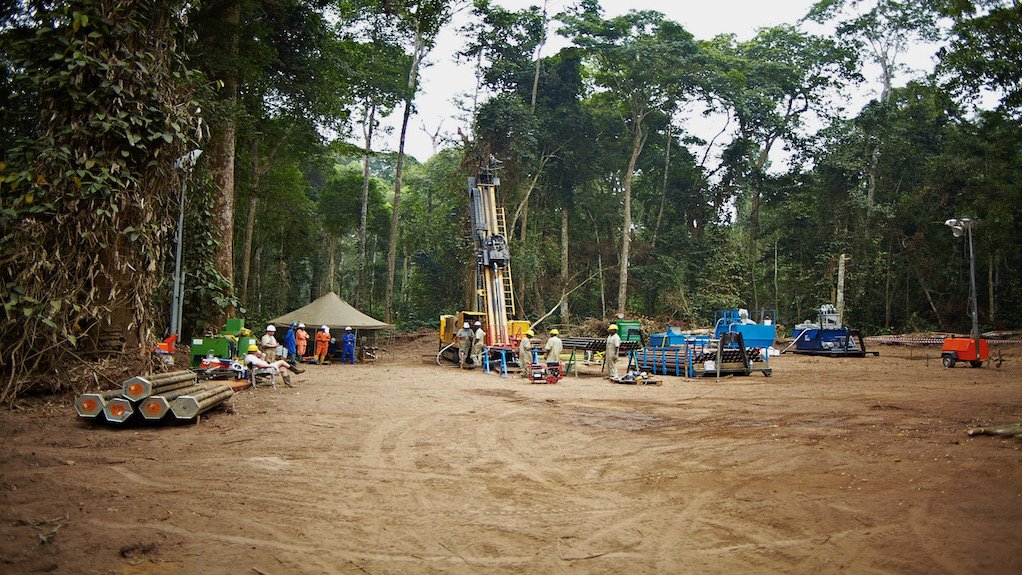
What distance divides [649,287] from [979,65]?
2346 cm

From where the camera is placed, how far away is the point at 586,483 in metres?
6.86

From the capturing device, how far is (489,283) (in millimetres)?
21578

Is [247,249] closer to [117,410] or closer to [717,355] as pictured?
[717,355]

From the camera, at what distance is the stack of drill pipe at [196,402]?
8.86 meters

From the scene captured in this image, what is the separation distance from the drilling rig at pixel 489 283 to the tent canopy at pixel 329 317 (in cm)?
370

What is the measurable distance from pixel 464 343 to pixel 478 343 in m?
0.52

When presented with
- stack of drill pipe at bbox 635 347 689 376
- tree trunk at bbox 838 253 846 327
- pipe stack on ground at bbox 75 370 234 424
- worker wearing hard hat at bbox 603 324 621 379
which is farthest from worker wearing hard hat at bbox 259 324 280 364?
tree trunk at bbox 838 253 846 327

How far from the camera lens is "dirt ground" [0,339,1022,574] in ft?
15.6

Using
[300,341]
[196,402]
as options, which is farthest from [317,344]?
[196,402]

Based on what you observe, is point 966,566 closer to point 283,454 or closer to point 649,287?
point 283,454

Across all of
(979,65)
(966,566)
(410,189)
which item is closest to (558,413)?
(966,566)

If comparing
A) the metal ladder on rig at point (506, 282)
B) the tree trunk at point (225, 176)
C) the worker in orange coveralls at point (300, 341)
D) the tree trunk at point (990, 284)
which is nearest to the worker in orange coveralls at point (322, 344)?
the worker in orange coveralls at point (300, 341)

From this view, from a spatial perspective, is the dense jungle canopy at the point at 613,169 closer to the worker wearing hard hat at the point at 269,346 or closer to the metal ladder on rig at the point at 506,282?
the worker wearing hard hat at the point at 269,346

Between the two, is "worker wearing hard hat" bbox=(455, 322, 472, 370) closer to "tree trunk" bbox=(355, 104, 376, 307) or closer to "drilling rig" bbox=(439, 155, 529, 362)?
"drilling rig" bbox=(439, 155, 529, 362)
